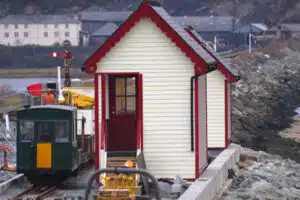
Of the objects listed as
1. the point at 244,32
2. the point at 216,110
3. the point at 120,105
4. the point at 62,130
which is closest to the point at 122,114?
the point at 120,105

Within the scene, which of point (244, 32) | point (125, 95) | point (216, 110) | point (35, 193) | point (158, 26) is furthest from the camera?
point (244, 32)

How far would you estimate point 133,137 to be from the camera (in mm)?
24031

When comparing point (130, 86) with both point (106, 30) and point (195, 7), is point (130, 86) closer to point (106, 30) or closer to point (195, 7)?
point (106, 30)

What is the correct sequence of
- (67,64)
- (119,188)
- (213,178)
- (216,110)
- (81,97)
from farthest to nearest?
1. (81,97)
2. (67,64)
3. (216,110)
4. (213,178)
5. (119,188)

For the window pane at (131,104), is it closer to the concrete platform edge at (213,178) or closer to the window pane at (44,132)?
the window pane at (44,132)

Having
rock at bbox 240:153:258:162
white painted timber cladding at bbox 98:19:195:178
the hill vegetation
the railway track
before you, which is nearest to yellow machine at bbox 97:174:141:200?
white painted timber cladding at bbox 98:19:195:178

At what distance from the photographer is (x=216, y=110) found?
30.0 meters

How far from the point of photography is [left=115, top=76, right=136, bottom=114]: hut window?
2427 centimetres

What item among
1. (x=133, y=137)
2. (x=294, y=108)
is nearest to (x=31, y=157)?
(x=133, y=137)

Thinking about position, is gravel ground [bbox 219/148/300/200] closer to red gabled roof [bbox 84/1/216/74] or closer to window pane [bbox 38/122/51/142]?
red gabled roof [bbox 84/1/216/74]

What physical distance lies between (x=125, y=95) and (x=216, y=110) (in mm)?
6259

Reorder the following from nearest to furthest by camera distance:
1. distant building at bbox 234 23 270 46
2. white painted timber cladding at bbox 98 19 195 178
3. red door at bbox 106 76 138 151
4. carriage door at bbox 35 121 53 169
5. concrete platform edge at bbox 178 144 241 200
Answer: concrete platform edge at bbox 178 144 241 200
white painted timber cladding at bbox 98 19 195 178
red door at bbox 106 76 138 151
carriage door at bbox 35 121 53 169
distant building at bbox 234 23 270 46

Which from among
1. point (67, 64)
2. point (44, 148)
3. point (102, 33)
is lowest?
point (44, 148)

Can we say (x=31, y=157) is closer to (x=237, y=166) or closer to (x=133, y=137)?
(x=133, y=137)
